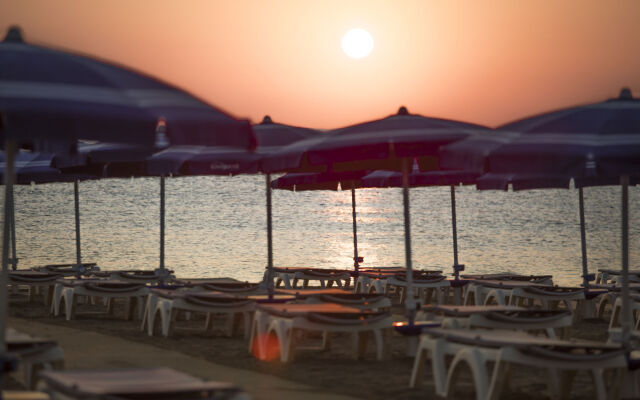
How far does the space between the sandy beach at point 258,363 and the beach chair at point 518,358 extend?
277mm

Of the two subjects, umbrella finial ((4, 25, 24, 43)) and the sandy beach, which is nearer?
umbrella finial ((4, 25, 24, 43))

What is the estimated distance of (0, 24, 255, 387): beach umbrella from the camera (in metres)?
4.62

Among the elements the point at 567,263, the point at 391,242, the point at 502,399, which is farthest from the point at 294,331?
the point at 391,242

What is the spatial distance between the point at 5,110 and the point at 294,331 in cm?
405

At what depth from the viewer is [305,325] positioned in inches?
309

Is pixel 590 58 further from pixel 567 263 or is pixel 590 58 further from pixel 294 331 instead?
pixel 567 263

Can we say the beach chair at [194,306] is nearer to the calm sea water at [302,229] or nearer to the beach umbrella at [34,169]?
the beach umbrella at [34,169]

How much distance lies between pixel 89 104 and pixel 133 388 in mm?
1453

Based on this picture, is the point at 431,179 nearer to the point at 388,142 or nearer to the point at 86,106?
the point at 388,142

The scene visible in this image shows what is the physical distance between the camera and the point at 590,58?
1891 cm

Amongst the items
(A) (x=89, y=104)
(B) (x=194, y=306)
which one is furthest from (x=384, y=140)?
(A) (x=89, y=104)

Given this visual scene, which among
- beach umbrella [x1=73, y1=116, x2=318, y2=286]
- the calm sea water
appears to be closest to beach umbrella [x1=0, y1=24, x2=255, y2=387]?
beach umbrella [x1=73, y1=116, x2=318, y2=286]

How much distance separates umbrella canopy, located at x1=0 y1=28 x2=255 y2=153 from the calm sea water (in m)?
28.4

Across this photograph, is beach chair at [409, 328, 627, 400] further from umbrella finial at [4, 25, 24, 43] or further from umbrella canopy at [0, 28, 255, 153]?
umbrella finial at [4, 25, 24, 43]
